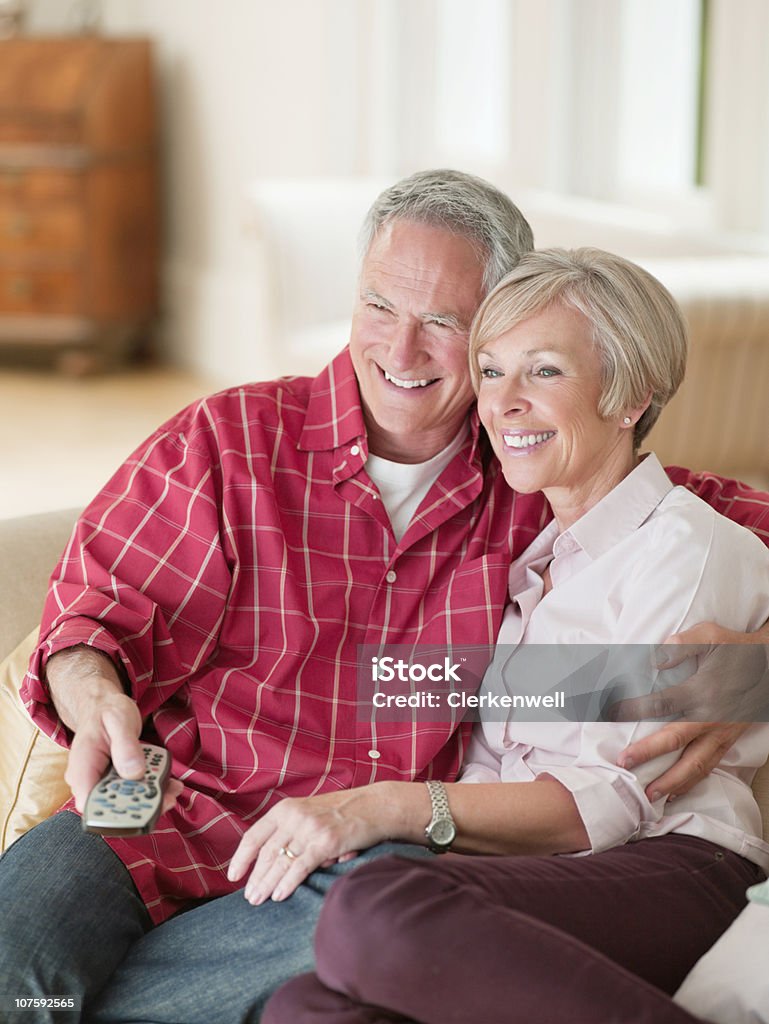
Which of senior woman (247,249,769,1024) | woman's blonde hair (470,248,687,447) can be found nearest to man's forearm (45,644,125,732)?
senior woman (247,249,769,1024)

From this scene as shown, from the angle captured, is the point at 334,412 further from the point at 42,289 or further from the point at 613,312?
the point at 42,289

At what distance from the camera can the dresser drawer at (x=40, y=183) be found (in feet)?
18.9

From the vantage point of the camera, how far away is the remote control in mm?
1272

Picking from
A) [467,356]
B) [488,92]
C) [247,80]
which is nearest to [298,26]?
[247,80]

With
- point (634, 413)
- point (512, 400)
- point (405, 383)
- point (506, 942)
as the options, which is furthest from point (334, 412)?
point (506, 942)

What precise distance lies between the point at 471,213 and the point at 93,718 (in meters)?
0.78

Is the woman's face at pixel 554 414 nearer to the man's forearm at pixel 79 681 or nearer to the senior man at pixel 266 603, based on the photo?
the senior man at pixel 266 603

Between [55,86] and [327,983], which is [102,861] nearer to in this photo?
[327,983]

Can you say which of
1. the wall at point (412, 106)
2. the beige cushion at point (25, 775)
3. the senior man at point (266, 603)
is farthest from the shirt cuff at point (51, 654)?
the wall at point (412, 106)

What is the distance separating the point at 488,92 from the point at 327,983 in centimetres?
452

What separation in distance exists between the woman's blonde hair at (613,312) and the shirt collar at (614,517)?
96 millimetres

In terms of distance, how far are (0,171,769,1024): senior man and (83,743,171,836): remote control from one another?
0.03 meters

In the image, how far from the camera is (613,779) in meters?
1.44

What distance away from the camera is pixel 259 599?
1.65 meters
